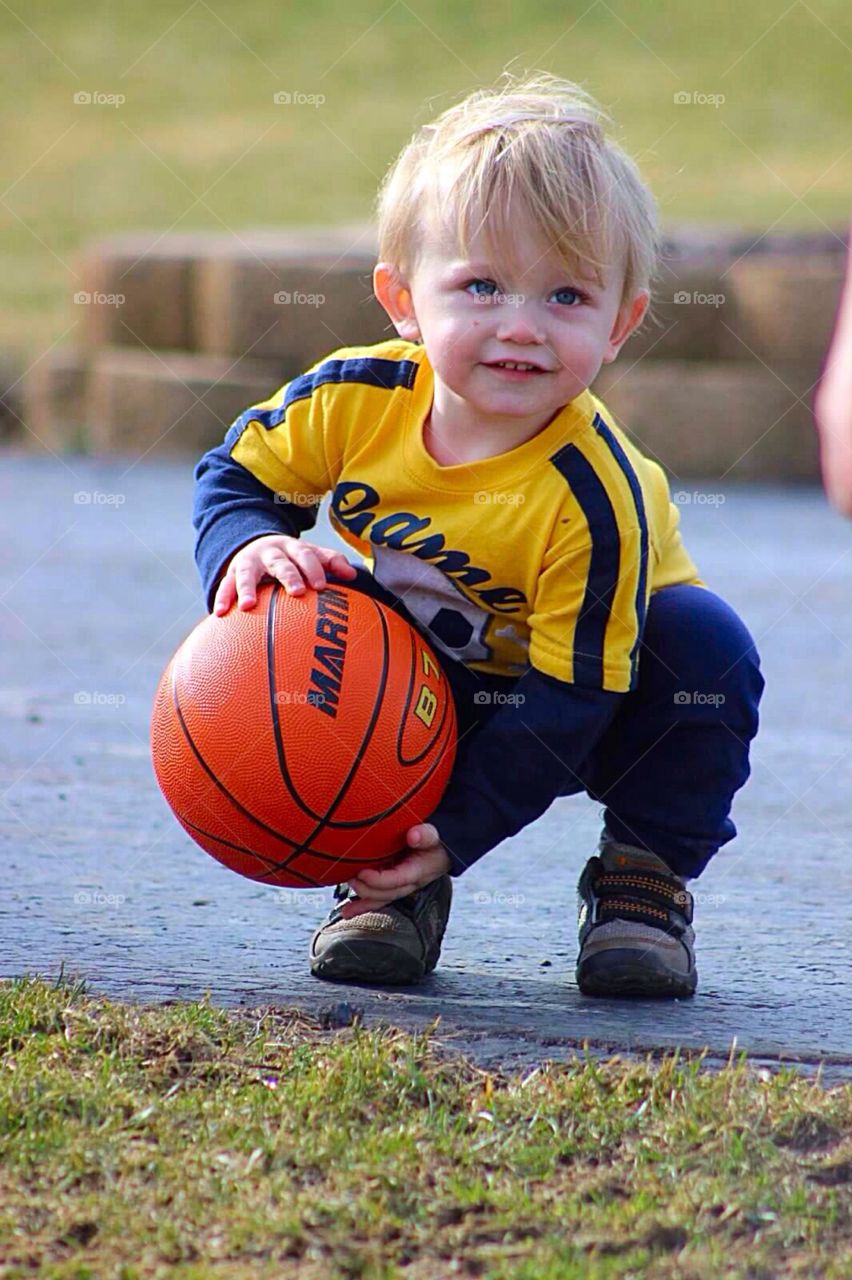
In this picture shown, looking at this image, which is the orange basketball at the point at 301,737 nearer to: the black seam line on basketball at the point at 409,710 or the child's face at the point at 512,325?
the black seam line on basketball at the point at 409,710

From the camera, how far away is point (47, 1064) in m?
2.73

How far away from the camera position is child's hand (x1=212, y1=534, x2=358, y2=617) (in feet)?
10.7

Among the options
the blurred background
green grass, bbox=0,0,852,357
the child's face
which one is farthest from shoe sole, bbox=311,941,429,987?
green grass, bbox=0,0,852,357

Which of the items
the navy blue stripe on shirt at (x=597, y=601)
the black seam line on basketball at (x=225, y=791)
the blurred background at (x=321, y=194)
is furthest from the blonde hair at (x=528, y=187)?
the black seam line on basketball at (x=225, y=791)

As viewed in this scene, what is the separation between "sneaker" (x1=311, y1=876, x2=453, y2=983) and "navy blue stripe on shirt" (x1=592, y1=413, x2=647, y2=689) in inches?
23.2

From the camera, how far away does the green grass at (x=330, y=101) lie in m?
27.3

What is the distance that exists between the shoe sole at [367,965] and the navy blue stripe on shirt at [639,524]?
0.65m

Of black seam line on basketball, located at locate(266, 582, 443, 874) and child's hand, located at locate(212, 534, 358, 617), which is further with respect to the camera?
child's hand, located at locate(212, 534, 358, 617)

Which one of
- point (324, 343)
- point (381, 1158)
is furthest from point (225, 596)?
point (324, 343)

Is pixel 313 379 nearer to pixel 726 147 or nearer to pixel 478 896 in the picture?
pixel 478 896

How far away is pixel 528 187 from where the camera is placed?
3.25 metres

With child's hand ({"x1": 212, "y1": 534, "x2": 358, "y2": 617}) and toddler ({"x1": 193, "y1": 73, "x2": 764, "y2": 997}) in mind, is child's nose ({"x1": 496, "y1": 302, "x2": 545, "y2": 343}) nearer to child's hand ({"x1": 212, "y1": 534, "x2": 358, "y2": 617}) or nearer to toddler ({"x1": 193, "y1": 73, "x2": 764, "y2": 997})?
toddler ({"x1": 193, "y1": 73, "x2": 764, "y2": 997})

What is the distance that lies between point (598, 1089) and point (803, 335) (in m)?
9.33

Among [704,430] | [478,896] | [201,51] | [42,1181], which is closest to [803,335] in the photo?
[704,430]
